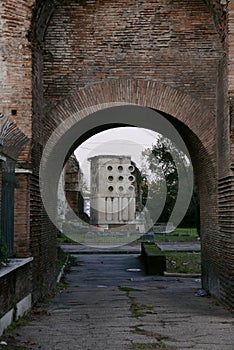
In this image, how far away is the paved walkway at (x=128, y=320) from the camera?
5.92m

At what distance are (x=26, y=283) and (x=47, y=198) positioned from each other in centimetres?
243

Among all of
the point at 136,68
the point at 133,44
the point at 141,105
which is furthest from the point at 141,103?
the point at 133,44

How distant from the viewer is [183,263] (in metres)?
16.4

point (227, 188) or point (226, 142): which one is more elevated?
point (226, 142)

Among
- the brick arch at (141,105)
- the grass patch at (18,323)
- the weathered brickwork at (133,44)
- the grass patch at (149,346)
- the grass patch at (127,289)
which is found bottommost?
the grass patch at (127,289)

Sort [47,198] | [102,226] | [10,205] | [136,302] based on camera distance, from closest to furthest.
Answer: [10,205] → [136,302] → [47,198] → [102,226]

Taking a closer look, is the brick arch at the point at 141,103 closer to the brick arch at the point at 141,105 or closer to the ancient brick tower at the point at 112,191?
the brick arch at the point at 141,105

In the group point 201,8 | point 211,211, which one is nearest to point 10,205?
point 211,211

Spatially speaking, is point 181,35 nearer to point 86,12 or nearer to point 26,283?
point 86,12

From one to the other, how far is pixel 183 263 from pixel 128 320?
9.29m

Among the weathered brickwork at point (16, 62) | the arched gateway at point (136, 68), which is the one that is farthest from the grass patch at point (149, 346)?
A: the weathered brickwork at point (16, 62)

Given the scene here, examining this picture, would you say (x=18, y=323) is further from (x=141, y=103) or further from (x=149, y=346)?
(x=141, y=103)

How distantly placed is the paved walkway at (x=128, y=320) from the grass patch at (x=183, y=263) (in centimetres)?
222

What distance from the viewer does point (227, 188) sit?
8312 mm
